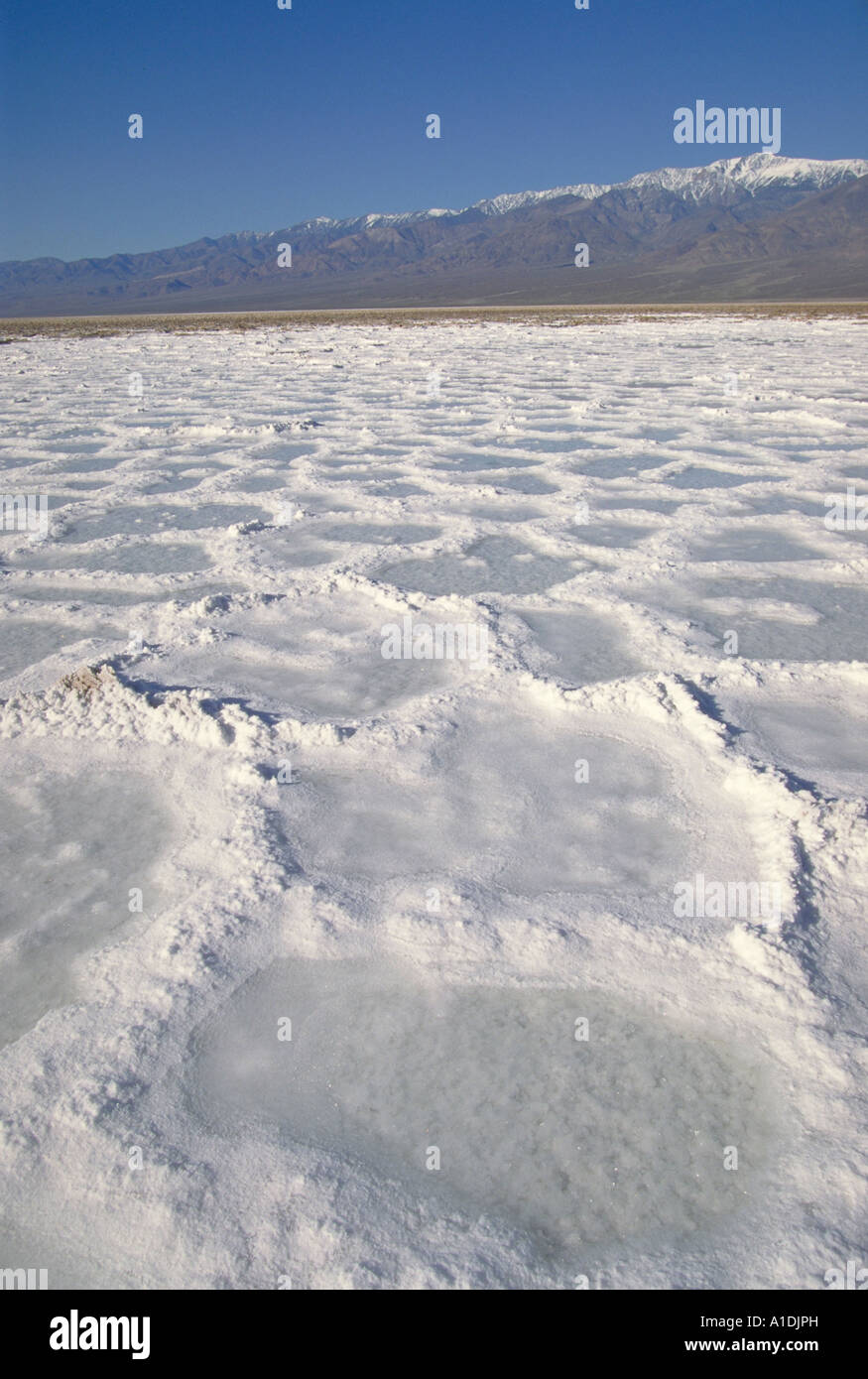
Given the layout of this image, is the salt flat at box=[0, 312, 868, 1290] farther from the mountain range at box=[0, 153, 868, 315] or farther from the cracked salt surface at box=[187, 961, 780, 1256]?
the mountain range at box=[0, 153, 868, 315]

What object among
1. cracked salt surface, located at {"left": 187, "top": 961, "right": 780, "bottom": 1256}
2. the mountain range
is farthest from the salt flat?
the mountain range

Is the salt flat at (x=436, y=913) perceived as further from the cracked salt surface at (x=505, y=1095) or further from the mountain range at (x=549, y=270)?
the mountain range at (x=549, y=270)

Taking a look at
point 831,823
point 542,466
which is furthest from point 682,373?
point 831,823

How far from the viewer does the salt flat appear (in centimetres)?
101

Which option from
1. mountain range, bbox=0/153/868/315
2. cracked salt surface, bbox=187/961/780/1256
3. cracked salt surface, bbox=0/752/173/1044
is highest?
mountain range, bbox=0/153/868/315

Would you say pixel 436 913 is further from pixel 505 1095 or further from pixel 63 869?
pixel 63 869

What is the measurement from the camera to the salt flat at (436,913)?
1011 millimetres

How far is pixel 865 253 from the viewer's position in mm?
88438

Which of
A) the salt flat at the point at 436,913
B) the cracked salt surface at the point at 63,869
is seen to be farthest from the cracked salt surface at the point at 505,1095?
the cracked salt surface at the point at 63,869

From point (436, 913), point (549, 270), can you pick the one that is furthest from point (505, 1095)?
point (549, 270)

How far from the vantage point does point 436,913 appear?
147cm

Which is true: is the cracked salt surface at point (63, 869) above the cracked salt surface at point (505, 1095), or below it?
above

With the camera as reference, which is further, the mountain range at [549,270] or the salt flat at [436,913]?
the mountain range at [549,270]
